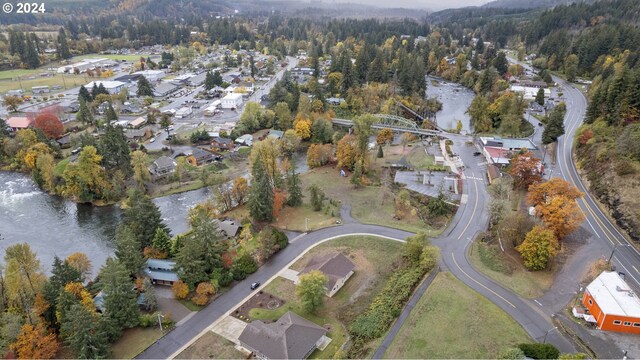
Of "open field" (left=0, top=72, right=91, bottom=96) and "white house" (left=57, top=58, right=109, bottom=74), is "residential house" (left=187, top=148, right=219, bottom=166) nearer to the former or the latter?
"open field" (left=0, top=72, right=91, bottom=96)

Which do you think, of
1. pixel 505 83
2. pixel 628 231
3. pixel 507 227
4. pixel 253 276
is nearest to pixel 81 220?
pixel 253 276

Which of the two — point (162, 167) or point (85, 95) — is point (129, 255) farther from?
point (85, 95)

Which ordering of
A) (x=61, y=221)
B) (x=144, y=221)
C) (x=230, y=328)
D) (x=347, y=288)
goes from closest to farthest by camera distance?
1. (x=230, y=328)
2. (x=347, y=288)
3. (x=144, y=221)
4. (x=61, y=221)

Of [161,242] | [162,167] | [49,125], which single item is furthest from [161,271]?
[49,125]

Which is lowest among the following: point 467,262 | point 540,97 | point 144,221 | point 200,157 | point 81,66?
point 200,157

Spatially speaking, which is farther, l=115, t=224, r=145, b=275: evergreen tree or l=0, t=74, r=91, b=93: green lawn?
l=0, t=74, r=91, b=93: green lawn

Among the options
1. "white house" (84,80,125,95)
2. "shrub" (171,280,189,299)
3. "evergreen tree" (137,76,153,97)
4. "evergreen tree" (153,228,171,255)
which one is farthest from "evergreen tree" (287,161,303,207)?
"white house" (84,80,125,95)
